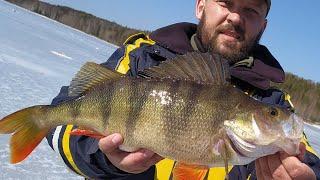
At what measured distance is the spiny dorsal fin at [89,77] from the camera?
2.08 m

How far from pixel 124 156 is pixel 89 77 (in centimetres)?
40

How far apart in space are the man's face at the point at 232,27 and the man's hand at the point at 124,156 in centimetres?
110

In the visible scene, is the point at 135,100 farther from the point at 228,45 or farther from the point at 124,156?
the point at 228,45

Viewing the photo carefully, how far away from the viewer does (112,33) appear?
1070 inches

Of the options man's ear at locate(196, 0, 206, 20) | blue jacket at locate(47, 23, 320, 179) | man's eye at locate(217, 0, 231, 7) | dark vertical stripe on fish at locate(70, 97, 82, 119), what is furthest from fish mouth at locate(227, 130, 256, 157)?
man's ear at locate(196, 0, 206, 20)

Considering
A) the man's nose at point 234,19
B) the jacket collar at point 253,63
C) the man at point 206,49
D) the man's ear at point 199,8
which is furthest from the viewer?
the man's ear at point 199,8

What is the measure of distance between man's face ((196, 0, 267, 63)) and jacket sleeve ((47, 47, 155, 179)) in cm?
90

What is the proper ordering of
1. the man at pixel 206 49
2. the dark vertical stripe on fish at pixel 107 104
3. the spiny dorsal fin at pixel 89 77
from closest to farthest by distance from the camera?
the dark vertical stripe on fish at pixel 107 104 < the spiny dorsal fin at pixel 89 77 < the man at pixel 206 49

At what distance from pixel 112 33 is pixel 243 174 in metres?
25.2

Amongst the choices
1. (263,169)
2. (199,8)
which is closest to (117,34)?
(199,8)

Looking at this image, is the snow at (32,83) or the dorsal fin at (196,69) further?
the snow at (32,83)

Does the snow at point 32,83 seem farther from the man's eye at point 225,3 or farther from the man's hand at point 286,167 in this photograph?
the man's hand at point 286,167

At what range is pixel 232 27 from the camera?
9.32ft

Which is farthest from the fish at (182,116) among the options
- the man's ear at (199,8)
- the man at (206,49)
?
the man's ear at (199,8)
